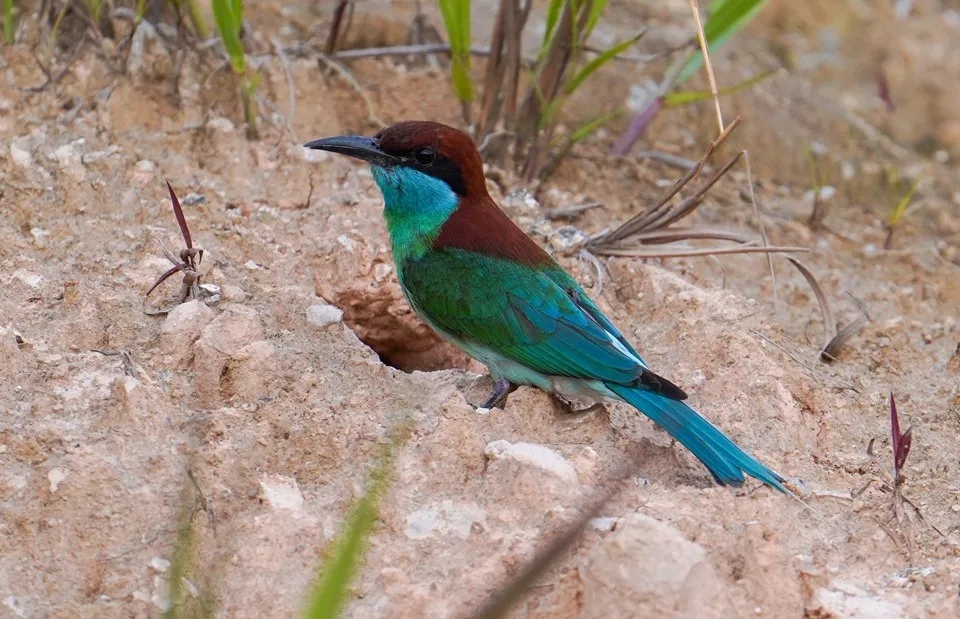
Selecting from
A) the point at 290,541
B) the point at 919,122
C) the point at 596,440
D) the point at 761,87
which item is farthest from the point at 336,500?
the point at 919,122

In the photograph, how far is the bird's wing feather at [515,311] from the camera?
3.26 m

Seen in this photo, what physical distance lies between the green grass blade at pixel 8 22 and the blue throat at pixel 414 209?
1417mm

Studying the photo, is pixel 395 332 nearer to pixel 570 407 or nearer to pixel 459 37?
pixel 570 407

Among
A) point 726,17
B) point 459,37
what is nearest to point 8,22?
point 459,37

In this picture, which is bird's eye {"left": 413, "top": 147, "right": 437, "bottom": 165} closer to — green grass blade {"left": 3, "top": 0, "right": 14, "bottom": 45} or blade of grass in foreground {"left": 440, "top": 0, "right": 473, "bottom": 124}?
blade of grass in foreground {"left": 440, "top": 0, "right": 473, "bottom": 124}

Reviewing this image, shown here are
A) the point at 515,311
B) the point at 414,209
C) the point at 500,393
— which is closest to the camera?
the point at 500,393

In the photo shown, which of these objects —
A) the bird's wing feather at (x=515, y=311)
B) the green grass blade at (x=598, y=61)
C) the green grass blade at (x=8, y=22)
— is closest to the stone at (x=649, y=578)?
the bird's wing feather at (x=515, y=311)

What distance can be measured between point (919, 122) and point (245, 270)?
358 centimetres

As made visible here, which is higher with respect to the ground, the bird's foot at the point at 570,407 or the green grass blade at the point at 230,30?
the green grass blade at the point at 230,30

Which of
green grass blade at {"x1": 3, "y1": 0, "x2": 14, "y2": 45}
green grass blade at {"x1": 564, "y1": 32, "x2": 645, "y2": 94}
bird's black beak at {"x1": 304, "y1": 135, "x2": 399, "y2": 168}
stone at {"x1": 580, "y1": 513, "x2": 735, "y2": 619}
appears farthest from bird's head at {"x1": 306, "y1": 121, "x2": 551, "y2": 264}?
stone at {"x1": 580, "y1": 513, "x2": 735, "y2": 619}

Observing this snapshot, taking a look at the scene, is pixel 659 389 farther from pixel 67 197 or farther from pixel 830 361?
pixel 67 197

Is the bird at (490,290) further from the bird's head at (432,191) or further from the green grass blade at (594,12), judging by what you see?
the green grass blade at (594,12)

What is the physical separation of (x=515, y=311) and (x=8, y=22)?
206 cm

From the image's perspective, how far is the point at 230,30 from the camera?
3857mm
